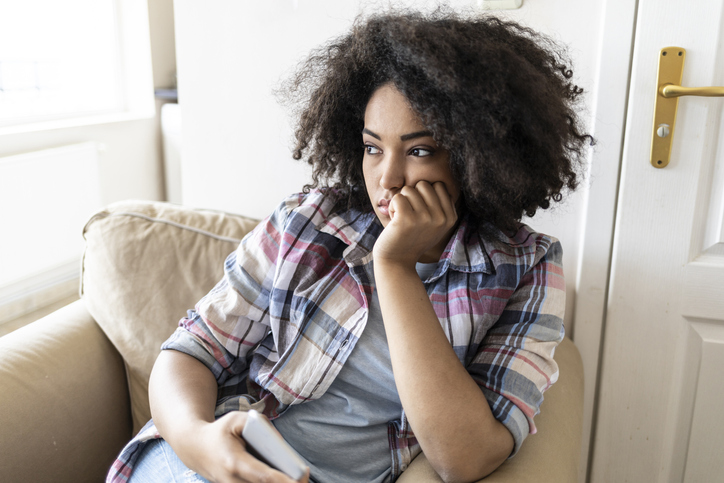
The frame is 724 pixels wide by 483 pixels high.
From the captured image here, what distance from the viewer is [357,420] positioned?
3.23 ft

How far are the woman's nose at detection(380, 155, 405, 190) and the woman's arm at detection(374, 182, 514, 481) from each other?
22 millimetres

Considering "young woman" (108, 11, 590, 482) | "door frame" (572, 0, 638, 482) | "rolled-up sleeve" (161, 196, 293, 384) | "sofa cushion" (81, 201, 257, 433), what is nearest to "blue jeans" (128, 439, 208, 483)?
"young woman" (108, 11, 590, 482)

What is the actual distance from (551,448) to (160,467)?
2.09ft

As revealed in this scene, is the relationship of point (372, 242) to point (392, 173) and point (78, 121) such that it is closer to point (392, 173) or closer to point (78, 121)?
point (392, 173)

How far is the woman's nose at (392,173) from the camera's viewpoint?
2.98 ft

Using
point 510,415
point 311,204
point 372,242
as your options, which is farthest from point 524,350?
point 311,204

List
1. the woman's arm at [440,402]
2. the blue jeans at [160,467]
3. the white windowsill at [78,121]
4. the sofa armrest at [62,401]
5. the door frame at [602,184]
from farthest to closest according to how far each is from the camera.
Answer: the white windowsill at [78,121] < the door frame at [602,184] < the sofa armrest at [62,401] < the blue jeans at [160,467] < the woman's arm at [440,402]

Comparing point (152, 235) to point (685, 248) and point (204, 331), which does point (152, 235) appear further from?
point (685, 248)

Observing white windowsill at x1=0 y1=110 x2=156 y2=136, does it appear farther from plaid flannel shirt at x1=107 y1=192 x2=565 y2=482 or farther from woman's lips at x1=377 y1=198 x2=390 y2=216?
woman's lips at x1=377 y1=198 x2=390 y2=216

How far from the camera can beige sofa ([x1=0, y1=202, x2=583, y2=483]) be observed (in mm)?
1079

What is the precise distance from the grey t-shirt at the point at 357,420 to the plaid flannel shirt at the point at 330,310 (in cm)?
2

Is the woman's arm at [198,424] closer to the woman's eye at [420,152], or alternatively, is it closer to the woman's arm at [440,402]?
the woman's arm at [440,402]

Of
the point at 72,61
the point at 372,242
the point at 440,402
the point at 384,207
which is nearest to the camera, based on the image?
the point at 440,402

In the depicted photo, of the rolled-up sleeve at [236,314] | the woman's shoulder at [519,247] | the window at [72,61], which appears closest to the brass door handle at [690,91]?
the woman's shoulder at [519,247]
